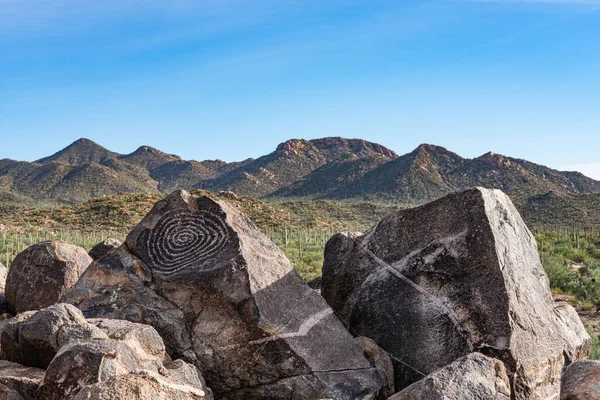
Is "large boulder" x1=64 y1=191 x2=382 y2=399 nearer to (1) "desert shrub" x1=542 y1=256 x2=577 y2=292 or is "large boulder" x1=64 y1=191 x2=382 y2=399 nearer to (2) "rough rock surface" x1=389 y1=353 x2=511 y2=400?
(2) "rough rock surface" x1=389 y1=353 x2=511 y2=400

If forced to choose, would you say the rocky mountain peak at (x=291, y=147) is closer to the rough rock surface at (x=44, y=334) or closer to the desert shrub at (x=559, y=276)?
the desert shrub at (x=559, y=276)

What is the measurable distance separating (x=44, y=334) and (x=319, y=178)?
97.2 meters

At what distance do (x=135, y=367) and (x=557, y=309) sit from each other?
615cm

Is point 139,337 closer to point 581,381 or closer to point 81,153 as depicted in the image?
point 581,381

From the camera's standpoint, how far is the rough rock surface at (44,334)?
18.6 ft

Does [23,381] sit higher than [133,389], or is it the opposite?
[133,389]

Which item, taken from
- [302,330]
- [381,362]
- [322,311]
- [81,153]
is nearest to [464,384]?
[381,362]

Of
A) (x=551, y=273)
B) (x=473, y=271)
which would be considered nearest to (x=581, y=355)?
(x=473, y=271)

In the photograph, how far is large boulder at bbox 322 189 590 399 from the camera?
6953 mm

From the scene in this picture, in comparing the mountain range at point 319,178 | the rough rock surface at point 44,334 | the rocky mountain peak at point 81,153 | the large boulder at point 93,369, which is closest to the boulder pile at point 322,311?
the rough rock surface at point 44,334

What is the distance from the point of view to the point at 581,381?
22.6 ft

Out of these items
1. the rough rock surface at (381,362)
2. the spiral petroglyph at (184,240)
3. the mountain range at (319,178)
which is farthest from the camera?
the mountain range at (319,178)

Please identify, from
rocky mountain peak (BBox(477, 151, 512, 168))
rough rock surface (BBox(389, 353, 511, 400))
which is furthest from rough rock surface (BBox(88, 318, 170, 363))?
rocky mountain peak (BBox(477, 151, 512, 168))

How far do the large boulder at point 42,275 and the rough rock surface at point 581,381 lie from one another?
740 cm
